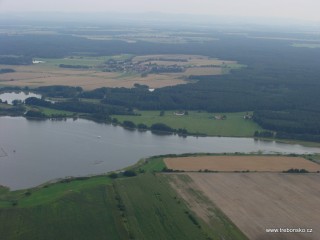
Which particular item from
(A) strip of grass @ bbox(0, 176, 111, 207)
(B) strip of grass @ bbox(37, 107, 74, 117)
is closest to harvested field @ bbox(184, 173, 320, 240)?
(A) strip of grass @ bbox(0, 176, 111, 207)

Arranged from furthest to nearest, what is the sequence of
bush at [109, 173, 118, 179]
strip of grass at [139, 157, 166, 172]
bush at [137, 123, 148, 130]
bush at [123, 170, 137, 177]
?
bush at [137, 123, 148, 130]
strip of grass at [139, 157, 166, 172]
bush at [123, 170, 137, 177]
bush at [109, 173, 118, 179]

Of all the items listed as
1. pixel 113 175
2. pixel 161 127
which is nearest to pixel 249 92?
pixel 161 127

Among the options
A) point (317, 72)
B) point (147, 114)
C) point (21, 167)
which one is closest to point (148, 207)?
point (21, 167)

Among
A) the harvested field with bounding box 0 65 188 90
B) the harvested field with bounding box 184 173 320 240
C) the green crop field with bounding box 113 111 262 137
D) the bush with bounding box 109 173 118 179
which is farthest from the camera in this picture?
the harvested field with bounding box 0 65 188 90

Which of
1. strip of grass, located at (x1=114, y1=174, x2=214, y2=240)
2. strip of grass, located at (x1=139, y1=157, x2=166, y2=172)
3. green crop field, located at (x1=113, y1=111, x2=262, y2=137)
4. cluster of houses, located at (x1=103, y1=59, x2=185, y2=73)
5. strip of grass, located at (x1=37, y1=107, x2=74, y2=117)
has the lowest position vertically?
green crop field, located at (x1=113, y1=111, x2=262, y2=137)

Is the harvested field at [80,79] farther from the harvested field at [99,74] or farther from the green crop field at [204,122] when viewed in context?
the green crop field at [204,122]

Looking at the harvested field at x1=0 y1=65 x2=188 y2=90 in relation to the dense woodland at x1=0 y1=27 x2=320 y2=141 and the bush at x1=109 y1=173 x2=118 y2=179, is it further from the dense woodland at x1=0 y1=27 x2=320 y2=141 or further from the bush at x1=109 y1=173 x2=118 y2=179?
the bush at x1=109 y1=173 x2=118 y2=179

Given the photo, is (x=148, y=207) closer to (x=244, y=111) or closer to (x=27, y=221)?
(x=27, y=221)

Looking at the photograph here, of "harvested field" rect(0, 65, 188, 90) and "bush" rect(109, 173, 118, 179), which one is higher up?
"bush" rect(109, 173, 118, 179)
